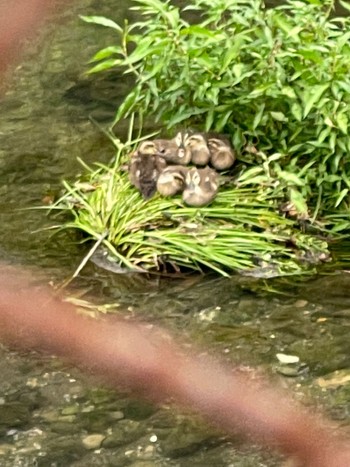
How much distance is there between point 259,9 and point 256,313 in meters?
1.31

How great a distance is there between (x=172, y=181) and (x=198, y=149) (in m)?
0.18

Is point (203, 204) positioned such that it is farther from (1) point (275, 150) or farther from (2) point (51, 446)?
(2) point (51, 446)

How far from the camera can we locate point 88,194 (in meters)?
4.12

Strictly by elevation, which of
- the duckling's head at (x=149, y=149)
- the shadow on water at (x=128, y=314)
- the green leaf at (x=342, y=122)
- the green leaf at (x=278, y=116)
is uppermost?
the green leaf at (x=342, y=122)

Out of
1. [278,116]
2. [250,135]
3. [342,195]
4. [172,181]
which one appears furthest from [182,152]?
[342,195]

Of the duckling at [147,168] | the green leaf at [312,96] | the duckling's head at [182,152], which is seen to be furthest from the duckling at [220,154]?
the green leaf at [312,96]

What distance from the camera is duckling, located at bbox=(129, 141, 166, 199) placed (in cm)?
389

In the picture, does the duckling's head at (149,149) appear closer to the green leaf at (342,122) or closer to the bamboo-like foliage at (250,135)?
the bamboo-like foliage at (250,135)

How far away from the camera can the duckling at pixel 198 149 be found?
3855 mm

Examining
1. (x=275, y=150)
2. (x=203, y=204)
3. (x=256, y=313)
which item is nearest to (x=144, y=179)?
(x=203, y=204)

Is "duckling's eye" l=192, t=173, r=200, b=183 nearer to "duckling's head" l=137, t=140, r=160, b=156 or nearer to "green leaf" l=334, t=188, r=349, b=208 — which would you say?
"duckling's head" l=137, t=140, r=160, b=156

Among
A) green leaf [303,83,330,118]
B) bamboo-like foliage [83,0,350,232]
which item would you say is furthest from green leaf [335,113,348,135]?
green leaf [303,83,330,118]

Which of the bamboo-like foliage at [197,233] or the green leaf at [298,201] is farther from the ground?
the green leaf at [298,201]

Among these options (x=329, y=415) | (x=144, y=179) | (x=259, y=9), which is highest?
(x=259, y=9)
